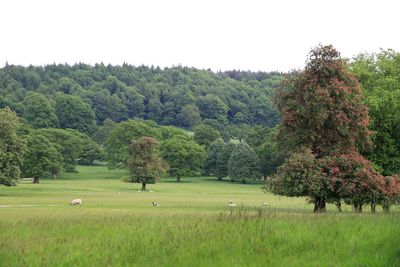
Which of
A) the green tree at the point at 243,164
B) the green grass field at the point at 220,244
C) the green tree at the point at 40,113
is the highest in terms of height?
the green tree at the point at 40,113

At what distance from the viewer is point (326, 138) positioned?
3941 centimetres

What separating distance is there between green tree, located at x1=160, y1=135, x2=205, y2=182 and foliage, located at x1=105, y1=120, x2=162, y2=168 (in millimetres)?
7712

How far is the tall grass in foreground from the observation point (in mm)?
10414

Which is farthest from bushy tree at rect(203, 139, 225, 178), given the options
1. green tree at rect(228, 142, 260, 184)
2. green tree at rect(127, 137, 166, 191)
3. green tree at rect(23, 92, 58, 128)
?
green tree at rect(23, 92, 58, 128)

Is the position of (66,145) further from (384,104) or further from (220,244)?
(220,244)

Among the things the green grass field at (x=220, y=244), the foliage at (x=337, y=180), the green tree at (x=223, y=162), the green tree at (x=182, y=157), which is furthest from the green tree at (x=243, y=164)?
the green grass field at (x=220, y=244)

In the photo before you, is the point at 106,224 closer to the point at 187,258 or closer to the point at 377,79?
the point at 187,258

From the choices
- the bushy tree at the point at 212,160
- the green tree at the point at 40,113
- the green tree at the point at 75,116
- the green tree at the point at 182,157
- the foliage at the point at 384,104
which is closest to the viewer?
the foliage at the point at 384,104

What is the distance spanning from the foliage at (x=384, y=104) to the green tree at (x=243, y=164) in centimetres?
6865

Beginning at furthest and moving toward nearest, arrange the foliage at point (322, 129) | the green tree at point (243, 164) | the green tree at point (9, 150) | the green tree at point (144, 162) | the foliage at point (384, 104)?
the green tree at point (243, 164) → the green tree at point (144, 162) → the green tree at point (9, 150) → the foliage at point (384, 104) → the foliage at point (322, 129)

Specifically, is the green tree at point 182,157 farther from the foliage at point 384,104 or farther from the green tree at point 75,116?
the foliage at point 384,104

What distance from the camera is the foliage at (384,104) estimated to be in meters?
41.9

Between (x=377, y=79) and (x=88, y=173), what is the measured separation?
8899 centimetres

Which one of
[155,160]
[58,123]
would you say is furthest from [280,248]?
[58,123]
